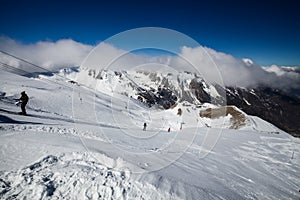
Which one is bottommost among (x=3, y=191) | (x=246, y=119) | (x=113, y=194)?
(x=3, y=191)

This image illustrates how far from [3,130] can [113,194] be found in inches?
380

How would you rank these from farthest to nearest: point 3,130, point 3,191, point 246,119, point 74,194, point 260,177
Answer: point 246,119
point 260,177
point 3,130
point 74,194
point 3,191

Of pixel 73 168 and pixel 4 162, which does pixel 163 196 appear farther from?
pixel 4 162

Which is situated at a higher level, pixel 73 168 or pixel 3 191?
pixel 73 168

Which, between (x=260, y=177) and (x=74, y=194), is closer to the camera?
(x=74, y=194)

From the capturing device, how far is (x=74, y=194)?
25.3 feet

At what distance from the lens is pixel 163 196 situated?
8.61 metres

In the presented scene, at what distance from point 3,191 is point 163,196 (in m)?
5.92

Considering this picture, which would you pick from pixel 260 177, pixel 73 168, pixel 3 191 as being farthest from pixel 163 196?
pixel 260 177

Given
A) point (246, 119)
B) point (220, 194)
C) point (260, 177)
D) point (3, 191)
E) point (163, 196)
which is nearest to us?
point (3, 191)

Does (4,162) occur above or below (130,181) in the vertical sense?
below

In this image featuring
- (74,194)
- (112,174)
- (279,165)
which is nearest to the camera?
(74,194)

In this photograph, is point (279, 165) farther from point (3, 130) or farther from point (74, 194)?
point (3, 130)

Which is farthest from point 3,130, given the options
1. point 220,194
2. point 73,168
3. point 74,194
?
point 220,194
